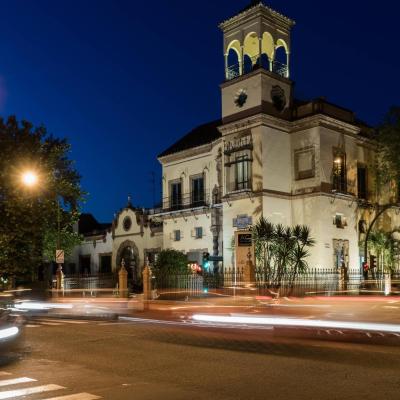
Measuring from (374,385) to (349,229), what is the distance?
28989 millimetres

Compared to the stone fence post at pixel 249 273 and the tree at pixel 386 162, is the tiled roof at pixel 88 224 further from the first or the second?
the stone fence post at pixel 249 273

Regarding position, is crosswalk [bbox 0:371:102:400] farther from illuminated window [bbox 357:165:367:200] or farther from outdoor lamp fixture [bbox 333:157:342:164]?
illuminated window [bbox 357:165:367:200]

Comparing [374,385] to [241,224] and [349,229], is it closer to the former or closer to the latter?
[241,224]

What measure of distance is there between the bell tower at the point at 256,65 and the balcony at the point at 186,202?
255 inches

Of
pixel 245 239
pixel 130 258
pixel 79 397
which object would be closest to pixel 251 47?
pixel 245 239

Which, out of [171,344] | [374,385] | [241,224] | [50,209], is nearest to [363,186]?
[241,224]

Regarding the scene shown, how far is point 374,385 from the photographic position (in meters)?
8.47

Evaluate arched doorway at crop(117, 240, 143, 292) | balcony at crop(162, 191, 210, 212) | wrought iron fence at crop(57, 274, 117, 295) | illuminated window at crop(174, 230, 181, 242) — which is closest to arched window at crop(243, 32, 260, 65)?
balcony at crop(162, 191, 210, 212)

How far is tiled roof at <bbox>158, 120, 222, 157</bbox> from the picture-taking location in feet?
136

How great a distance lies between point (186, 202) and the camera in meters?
41.8

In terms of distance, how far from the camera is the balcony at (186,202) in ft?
133

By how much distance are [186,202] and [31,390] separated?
3343 centimetres

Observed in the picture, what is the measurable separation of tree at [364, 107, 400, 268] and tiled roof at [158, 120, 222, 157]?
10659mm

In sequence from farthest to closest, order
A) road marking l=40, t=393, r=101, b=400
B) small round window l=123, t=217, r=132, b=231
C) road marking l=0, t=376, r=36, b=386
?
small round window l=123, t=217, r=132, b=231, road marking l=0, t=376, r=36, b=386, road marking l=40, t=393, r=101, b=400
